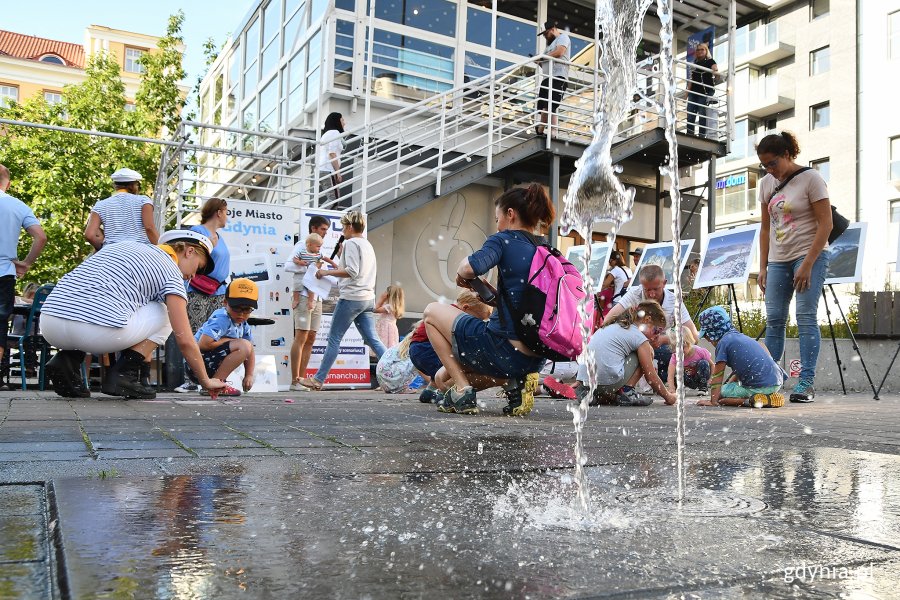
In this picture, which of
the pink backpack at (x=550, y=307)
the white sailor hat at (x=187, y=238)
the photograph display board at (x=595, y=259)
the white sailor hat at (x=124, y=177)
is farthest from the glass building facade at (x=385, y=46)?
the pink backpack at (x=550, y=307)

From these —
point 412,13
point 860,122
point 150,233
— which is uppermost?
point 860,122

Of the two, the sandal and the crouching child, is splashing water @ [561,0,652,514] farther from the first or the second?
the sandal

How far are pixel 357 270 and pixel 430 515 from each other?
22.3 ft

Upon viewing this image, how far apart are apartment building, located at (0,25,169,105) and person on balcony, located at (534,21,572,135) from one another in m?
37.6

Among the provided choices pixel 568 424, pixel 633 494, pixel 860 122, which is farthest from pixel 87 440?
pixel 860 122

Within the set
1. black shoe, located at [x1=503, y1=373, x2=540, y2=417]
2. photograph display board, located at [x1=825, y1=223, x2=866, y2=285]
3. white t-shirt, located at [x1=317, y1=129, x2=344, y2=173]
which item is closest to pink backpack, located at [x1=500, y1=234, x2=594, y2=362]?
black shoe, located at [x1=503, y1=373, x2=540, y2=417]

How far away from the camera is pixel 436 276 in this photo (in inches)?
596

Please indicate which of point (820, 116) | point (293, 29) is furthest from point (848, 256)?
point (820, 116)

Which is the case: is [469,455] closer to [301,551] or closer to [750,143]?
[301,551]

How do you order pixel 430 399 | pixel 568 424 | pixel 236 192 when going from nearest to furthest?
pixel 568 424, pixel 430 399, pixel 236 192

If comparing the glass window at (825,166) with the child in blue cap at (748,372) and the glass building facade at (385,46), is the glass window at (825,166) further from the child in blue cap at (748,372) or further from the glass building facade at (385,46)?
the child in blue cap at (748,372)

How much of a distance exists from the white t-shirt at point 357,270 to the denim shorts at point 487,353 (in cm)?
355

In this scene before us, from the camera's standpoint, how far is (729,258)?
10336 mm

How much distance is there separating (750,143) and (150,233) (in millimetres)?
36154
